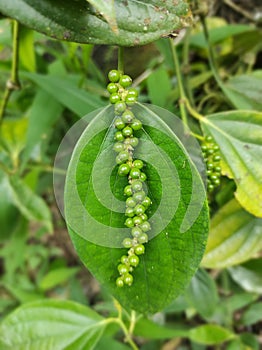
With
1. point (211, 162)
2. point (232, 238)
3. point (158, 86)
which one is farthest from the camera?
point (158, 86)

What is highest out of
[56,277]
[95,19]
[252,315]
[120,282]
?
[95,19]

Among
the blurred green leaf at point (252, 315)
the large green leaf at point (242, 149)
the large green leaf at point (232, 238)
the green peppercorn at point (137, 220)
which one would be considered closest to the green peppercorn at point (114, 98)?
the green peppercorn at point (137, 220)

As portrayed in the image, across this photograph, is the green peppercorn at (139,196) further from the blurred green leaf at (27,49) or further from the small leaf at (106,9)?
the blurred green leaf at (27,49)

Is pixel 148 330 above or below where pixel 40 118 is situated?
below

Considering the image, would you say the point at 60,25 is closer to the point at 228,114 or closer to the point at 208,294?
the point at 228,114

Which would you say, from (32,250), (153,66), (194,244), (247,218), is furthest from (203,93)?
(32,250)

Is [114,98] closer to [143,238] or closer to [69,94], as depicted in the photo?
[143,238]

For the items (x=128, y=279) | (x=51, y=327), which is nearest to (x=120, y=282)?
(x=128, y=279)
